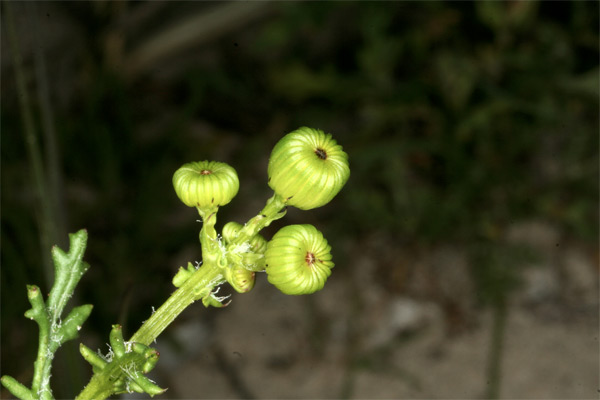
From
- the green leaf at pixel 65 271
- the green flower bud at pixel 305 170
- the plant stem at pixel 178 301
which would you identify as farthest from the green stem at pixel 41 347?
the green flower bud at pixel 305 170

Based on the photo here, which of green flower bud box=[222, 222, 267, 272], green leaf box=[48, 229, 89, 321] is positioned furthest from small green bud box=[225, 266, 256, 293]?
green leaf box=[48, 229, 89, 321]

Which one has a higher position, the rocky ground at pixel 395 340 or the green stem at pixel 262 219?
the rocky ground at pixel 395 340

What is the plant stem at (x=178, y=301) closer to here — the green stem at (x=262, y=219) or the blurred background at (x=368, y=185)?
the green stem at (x=262, y=219)

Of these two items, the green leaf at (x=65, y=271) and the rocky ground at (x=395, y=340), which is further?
the rocky ground at (x=395, y=340)

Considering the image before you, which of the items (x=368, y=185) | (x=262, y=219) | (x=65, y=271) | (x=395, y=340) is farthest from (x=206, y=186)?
(x=368, y=185)

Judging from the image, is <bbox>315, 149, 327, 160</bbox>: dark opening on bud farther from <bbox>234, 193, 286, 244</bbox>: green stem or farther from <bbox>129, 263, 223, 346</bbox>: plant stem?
<bbox>129, 263, 223, 346</bbox>: plant stem

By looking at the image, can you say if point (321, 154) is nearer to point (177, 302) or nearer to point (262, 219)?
point (262, 219)

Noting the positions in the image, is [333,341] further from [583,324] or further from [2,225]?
[2,225]
